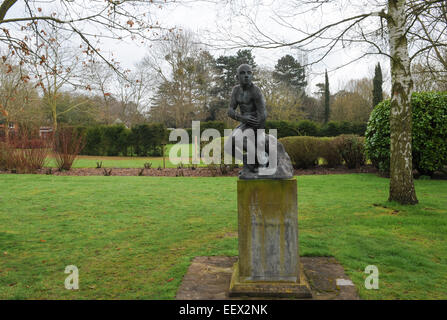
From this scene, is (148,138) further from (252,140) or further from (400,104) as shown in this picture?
(252,140)

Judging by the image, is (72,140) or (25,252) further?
(72,140)

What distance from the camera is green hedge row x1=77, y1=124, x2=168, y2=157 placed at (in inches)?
954

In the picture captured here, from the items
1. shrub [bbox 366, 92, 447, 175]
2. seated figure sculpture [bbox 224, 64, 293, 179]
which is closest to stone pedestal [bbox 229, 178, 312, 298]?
seated figure sculpture [bbox 224, 64, 293, 179]

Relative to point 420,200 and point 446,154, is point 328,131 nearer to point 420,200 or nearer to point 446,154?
point 446,154

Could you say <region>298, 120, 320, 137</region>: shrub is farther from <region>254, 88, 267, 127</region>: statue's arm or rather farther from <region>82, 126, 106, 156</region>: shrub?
<region>254, 88, 267, 127</region>: statue's arm

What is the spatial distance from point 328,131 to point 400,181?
17480 millimetres

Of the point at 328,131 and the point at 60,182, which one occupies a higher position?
the point at 328,131

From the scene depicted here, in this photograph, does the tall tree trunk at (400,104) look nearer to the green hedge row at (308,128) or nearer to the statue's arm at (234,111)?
the statue's arm at (234,111)

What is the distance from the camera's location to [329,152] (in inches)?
559

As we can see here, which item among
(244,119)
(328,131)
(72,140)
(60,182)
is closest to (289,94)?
(328,131)

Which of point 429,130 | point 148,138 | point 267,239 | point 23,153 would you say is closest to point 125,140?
point 148,138
